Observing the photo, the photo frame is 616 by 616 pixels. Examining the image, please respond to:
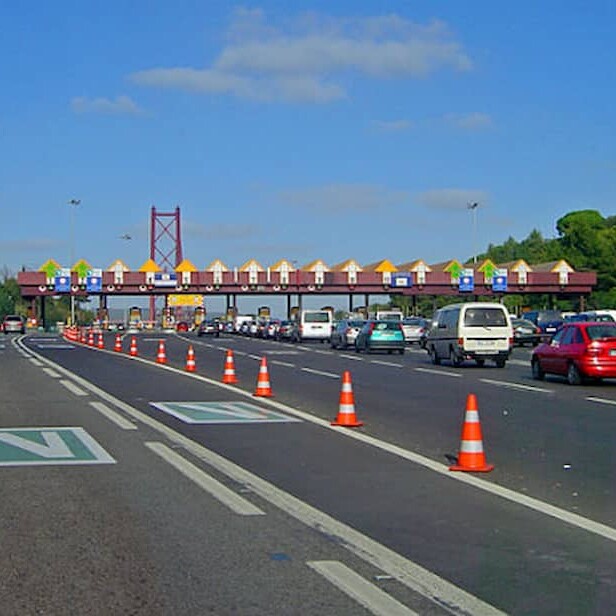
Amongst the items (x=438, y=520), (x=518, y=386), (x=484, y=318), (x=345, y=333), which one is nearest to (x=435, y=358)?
(x=484, y=318)

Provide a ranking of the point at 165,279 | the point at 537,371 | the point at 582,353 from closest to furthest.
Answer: the point at 582,353 → the point at 537,371 → the point at 165,279

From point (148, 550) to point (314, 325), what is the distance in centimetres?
5366

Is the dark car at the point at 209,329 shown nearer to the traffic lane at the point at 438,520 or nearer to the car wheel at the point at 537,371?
the car wheel at the point at 537,371

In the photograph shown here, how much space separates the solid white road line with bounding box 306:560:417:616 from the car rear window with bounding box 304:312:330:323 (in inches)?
2128

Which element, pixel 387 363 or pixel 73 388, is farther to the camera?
pixel 387 363

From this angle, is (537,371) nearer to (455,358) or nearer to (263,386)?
(455,358)

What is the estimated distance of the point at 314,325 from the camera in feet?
202

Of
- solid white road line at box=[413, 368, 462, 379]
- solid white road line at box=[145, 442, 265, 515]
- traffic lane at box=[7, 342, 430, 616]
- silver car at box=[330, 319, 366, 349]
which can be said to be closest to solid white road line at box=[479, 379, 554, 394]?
solid white road line at box=[413, 368, 462, 379]

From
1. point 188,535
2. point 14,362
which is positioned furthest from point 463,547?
point 14,362

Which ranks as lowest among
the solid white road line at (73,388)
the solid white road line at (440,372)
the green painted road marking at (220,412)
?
the solid white road line at (440,372)

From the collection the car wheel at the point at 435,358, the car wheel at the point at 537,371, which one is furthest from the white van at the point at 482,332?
the car wheel at the point at 537,371

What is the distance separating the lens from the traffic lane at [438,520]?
7121 millimetres

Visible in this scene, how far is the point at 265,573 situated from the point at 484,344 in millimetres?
26072

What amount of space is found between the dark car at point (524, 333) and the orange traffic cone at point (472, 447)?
140 feet
